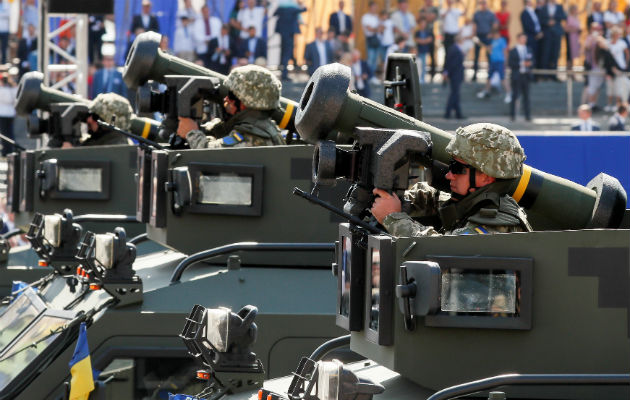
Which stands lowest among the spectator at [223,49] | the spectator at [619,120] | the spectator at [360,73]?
the spectator at [619,120]

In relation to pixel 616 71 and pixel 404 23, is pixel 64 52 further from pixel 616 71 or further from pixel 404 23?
pixel 616 71

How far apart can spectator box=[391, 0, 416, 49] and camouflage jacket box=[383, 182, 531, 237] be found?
15.7m

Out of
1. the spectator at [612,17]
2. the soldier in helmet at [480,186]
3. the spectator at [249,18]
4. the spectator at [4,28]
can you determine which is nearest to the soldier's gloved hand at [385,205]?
the soldier in helmet at [480,186]

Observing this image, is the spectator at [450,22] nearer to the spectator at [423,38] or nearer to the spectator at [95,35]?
the spectator at [423,38]

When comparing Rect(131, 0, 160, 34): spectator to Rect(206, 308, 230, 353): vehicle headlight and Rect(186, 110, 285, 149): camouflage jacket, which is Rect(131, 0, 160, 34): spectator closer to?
Rect(186, 110, 285, 149): camouflage jacket

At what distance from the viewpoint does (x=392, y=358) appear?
513 centimetres

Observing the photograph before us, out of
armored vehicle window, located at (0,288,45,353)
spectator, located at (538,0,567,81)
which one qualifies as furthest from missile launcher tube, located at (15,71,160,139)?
spectator, located at (538,0,567,81)

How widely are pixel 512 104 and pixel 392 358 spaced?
54.8 ft

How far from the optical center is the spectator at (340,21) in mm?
21453

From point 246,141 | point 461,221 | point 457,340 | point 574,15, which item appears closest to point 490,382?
point 457,340

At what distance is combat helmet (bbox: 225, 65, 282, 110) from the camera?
909cm

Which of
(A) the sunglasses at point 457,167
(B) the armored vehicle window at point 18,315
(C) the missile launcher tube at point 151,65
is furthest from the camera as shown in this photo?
(C) the missile launcher tube at point 151,65

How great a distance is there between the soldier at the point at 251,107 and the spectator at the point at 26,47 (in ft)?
39.5

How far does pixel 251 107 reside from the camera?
9109 millimetres
